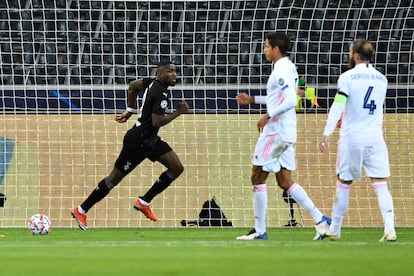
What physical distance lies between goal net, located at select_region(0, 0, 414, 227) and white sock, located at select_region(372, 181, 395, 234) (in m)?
6.76

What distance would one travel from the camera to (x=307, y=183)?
17312 millimetres

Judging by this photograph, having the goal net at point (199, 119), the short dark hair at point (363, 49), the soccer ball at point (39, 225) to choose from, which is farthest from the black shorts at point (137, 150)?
the short dark hair at point (363, 49)

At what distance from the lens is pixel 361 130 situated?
33.2 ft

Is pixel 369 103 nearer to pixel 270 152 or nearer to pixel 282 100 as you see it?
pixel 282 100

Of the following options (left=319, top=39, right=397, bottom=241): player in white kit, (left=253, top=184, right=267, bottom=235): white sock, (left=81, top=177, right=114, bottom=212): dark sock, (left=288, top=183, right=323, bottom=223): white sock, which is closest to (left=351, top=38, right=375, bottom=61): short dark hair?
(left=319, top=39, right=397, bottom=241): player in white kit

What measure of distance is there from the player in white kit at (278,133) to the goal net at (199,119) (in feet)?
20.8

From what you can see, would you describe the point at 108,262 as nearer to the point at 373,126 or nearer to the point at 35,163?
the point at 373,126

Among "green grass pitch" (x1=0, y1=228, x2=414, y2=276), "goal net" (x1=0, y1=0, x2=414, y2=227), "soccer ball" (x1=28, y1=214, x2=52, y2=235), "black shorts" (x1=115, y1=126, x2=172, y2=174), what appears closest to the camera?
"green grass pitch" (x1=0, y1=228, x2=414, y2=276)

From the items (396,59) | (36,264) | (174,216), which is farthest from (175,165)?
(36,264)

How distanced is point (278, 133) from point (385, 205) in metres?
1.24

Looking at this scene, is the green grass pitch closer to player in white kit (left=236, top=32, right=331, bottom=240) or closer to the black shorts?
player in white kit (left=236, top=32, right=331, bottom=240)

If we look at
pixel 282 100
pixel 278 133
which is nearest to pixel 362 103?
pixel 282 100

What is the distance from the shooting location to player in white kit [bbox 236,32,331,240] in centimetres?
1041

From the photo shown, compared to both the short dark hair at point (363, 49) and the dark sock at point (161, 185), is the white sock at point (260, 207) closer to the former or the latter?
the short dark hair at point (363, 49)
